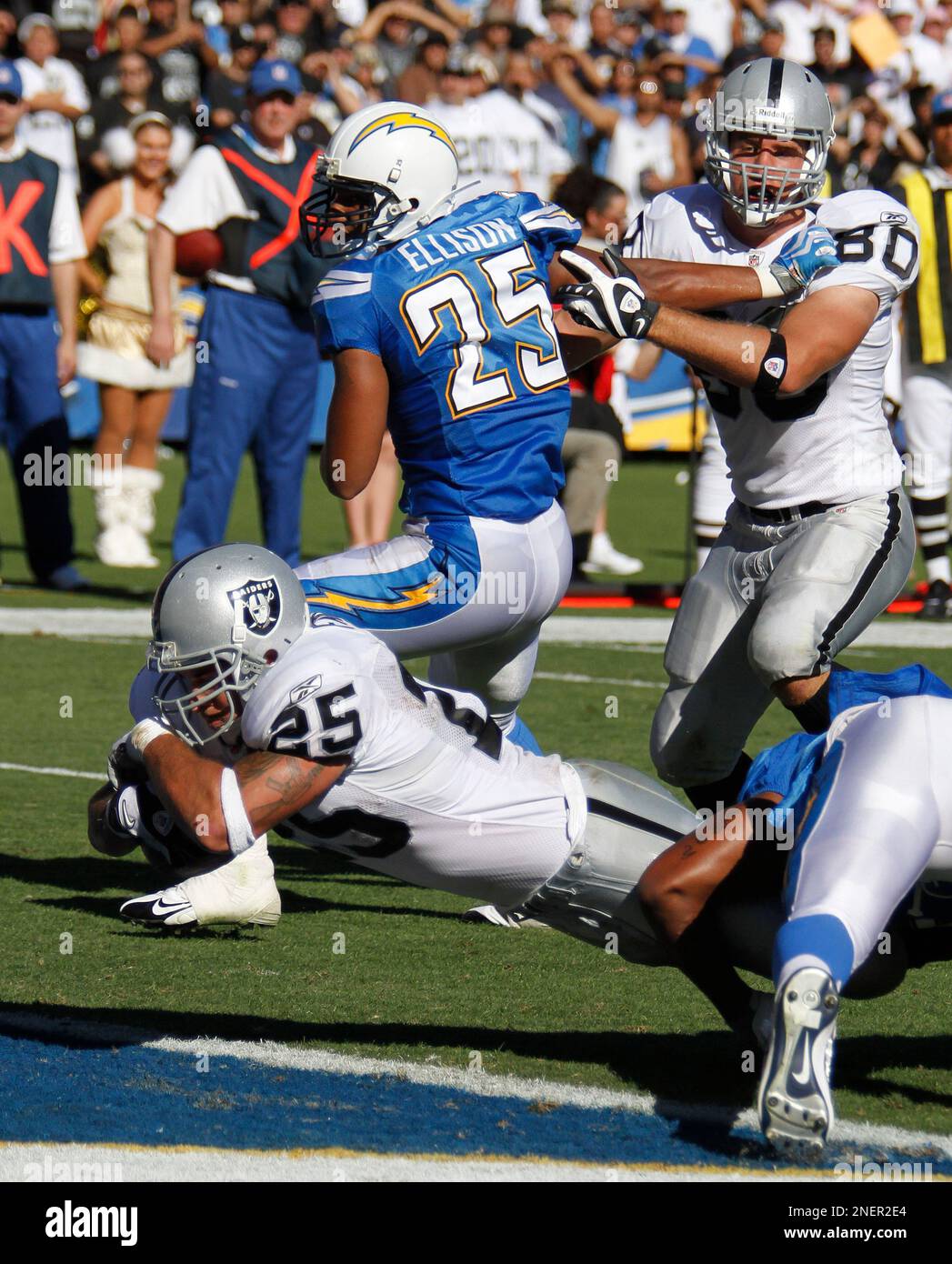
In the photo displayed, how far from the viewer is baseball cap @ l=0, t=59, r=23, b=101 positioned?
9.57 m

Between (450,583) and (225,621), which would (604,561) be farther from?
(225,621)

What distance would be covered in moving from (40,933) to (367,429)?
1371mm

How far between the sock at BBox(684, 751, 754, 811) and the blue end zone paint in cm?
151

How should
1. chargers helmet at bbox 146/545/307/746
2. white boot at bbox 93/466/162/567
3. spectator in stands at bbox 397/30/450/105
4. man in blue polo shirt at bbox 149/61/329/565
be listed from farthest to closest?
1. spectator in stands at bbox 397/30/450/105
2. white boot at bbox 93/466/162/567
3. man in blue polo shirt at bbox 149/61/329/565
4. chargers helmet at bbox 146/545/307/746

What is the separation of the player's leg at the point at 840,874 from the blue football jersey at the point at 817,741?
0.11m

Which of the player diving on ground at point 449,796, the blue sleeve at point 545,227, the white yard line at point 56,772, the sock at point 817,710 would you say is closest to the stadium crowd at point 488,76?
the white yard line at point 56,772

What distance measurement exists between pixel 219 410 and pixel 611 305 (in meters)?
5.23

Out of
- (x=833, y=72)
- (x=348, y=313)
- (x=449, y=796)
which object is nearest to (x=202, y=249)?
(x=348, y=313)

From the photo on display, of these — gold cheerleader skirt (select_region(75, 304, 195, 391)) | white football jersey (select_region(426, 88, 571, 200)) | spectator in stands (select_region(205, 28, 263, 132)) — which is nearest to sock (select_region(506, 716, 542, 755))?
gold cheerleader skirt (select_region(75, 304, 195, 391))

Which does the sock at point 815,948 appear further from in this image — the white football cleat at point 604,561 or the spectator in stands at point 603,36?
the spectator in stands at point 603,36

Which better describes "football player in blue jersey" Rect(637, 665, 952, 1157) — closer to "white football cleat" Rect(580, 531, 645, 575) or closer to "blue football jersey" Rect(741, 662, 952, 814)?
"blue football jersey" Rect(741, 662, 952, 814)

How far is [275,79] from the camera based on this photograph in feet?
29.2

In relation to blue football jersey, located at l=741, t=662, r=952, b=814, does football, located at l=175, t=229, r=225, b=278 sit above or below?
above
